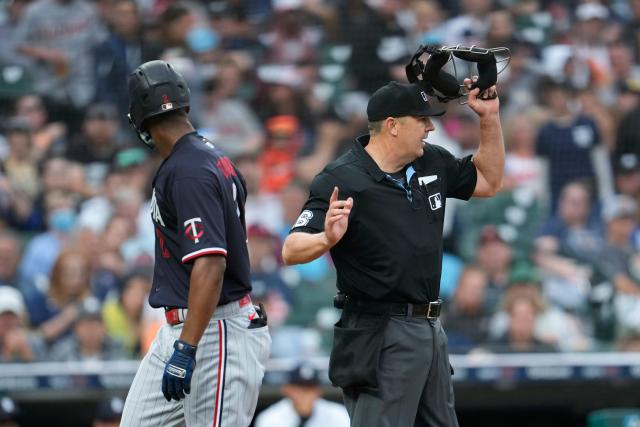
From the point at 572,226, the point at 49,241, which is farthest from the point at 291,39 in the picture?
the point at 572,226

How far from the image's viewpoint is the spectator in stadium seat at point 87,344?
7.55 meters

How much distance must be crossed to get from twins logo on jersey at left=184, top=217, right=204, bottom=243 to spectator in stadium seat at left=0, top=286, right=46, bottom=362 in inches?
161

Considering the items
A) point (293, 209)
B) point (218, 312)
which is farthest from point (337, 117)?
point (218, 312)

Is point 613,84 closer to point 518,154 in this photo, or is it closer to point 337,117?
point 518,154

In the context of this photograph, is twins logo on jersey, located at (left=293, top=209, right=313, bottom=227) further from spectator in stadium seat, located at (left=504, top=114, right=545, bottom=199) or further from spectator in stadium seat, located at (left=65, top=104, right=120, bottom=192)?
spectator in stadium seat, located at (left=65, top=104, right=120, bottom=192)

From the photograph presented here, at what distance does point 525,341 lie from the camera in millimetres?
7531

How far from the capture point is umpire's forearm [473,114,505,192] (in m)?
4.52

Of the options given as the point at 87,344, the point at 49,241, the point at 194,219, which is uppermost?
the point at 194,219

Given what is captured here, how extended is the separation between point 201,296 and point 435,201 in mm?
1015

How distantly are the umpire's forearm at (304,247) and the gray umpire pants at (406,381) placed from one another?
0.38 metres

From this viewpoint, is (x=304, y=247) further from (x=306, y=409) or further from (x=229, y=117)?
(x=229, y=117)

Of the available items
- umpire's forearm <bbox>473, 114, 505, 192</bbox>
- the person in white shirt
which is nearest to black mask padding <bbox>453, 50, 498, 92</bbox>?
umpire's forearm <bbox>473, 114, 505, 192</bbox>

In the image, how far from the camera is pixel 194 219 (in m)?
3.81

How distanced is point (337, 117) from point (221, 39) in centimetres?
123
